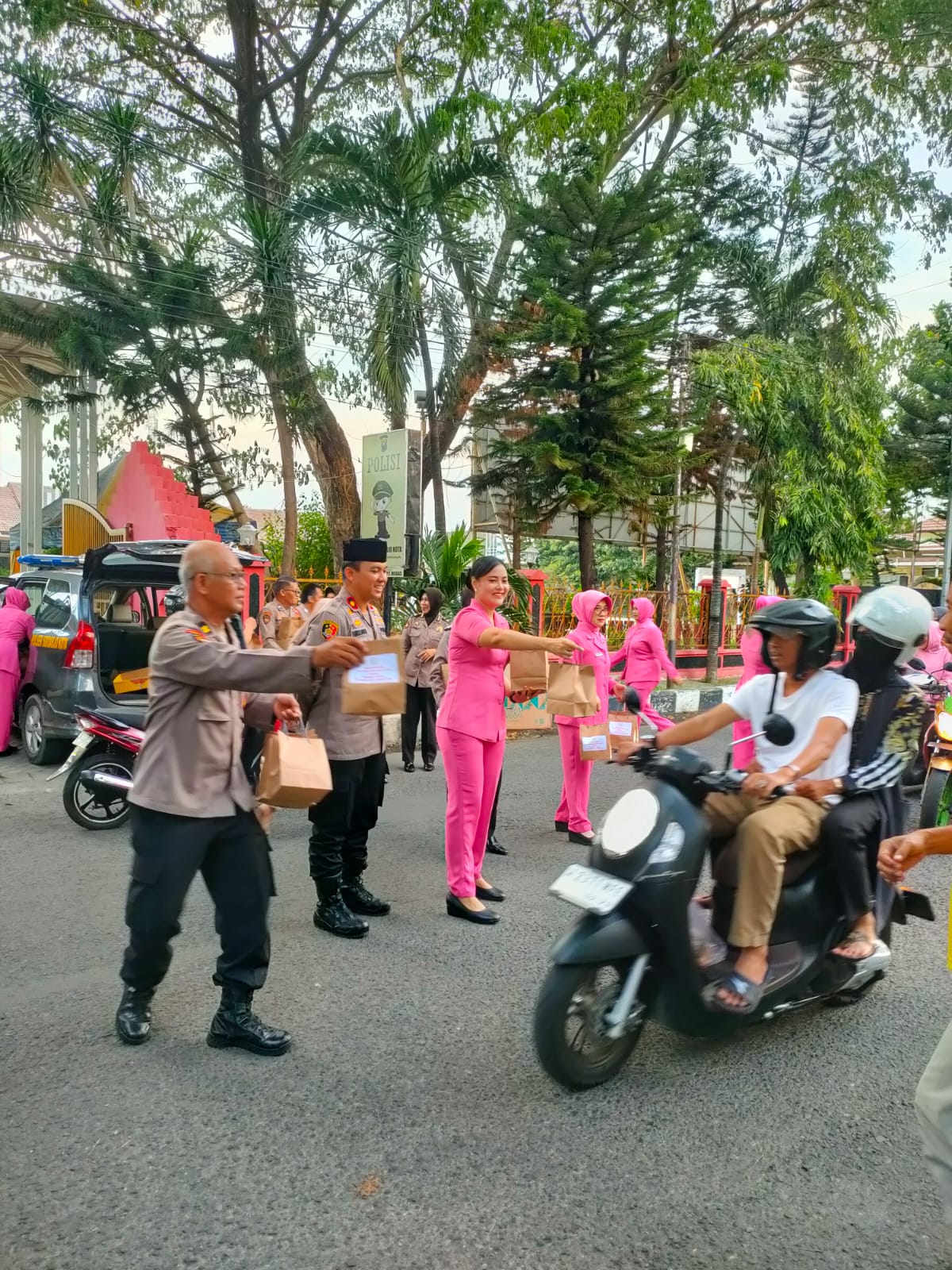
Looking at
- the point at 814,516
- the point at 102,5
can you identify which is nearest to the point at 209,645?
the point at 814,516

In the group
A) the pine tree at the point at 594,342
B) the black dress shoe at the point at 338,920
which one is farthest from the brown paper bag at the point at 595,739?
the pine tree at the point at 594,342

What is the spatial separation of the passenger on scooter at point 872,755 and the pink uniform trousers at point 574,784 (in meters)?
2.61

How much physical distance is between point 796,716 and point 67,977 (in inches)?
123

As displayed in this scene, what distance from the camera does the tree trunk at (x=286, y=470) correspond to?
51.8 ft

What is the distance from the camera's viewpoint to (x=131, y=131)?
13609mm

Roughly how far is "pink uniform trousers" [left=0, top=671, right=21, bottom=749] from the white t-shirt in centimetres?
693

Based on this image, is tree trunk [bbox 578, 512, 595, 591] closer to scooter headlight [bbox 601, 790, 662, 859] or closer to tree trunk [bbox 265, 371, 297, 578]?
tree trunk [bbox 265, 371, 297, 578]

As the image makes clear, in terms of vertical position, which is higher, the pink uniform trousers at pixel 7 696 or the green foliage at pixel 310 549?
the green foliage at pixel 310 549

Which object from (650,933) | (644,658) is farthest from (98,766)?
(644,658)

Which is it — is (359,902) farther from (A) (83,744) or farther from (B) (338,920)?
(A) (83,744)

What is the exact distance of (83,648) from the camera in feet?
23.7

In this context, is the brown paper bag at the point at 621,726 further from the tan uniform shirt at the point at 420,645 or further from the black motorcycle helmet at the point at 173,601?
the black motorcycle helmet at the point at 173,601

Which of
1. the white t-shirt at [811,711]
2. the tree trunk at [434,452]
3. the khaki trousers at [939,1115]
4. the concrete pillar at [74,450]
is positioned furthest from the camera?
the concrete pillar at [74,450]

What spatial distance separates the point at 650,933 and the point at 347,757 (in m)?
1.75
